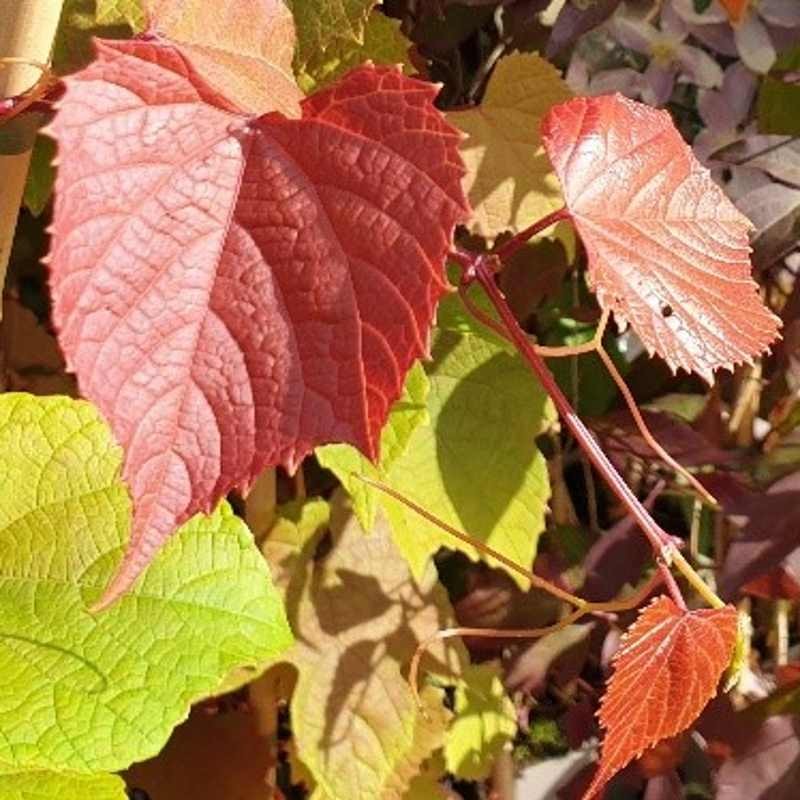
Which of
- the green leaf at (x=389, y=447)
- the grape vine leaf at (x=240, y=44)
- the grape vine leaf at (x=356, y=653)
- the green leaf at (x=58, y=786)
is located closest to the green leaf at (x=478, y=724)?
the grape vine leaf at (x=356, y=653)

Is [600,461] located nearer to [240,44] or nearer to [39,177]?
[240,44]

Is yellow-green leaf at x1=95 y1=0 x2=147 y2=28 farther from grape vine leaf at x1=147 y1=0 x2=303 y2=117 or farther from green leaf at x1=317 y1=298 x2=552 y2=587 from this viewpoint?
green leaf at x1=317 y1=298 x2=552 y2=587

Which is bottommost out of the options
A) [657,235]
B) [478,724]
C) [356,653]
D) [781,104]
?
[478,724]

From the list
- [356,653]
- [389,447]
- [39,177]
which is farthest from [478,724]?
[39,177]

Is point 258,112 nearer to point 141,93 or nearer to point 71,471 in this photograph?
point 141,93

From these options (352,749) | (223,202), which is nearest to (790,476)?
(352,749)

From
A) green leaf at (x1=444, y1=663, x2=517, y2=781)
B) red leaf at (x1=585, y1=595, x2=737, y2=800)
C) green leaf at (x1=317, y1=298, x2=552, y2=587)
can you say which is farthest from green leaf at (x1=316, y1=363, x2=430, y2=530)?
green leaf at (x1=444, y1=663, x2=517, y2=781)

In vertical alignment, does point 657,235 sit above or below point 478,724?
above
